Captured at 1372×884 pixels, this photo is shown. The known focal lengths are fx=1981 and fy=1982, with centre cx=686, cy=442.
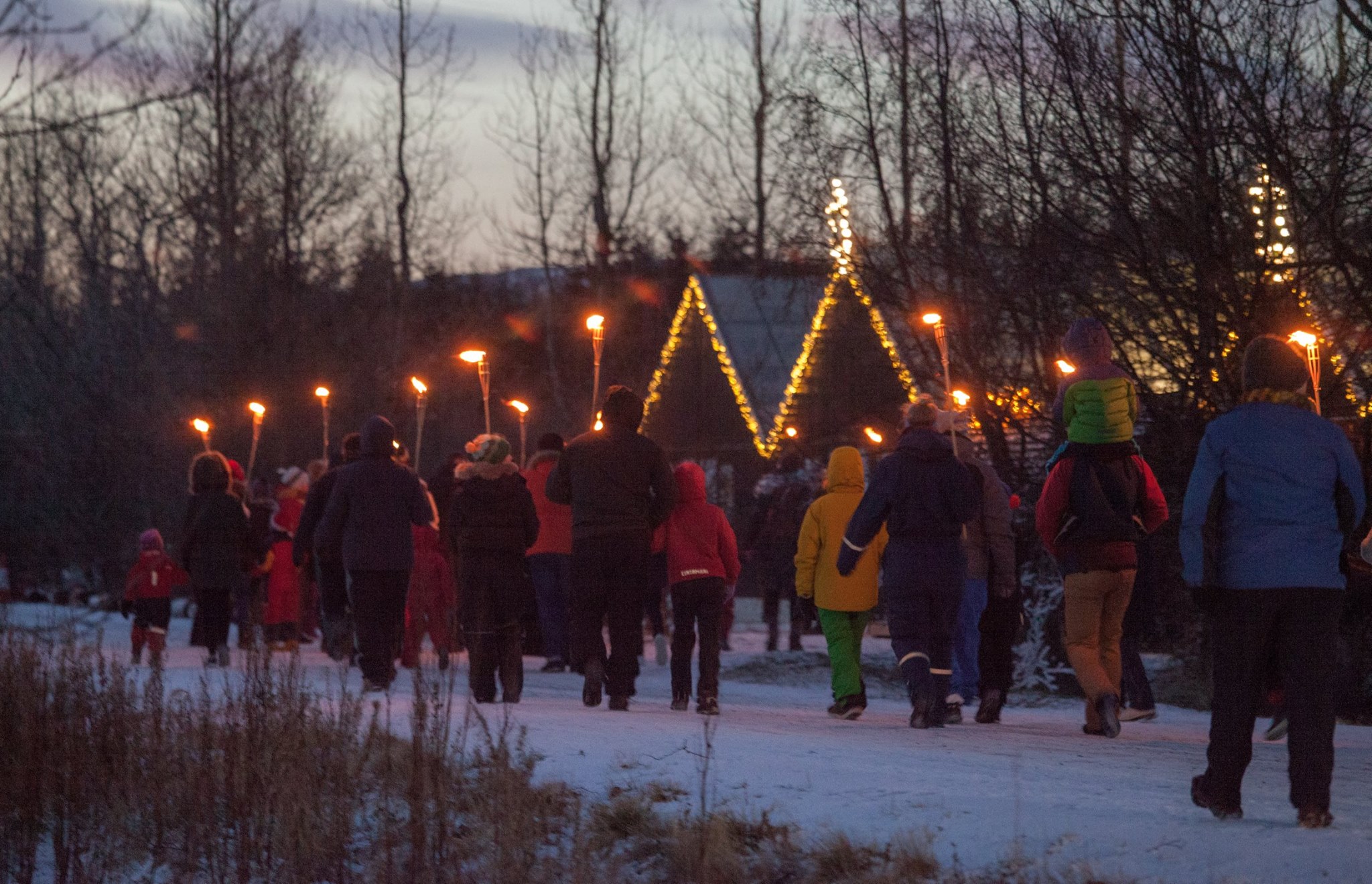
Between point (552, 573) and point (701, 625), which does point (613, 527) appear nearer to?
point (701, 625)

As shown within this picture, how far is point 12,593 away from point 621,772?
899 inches

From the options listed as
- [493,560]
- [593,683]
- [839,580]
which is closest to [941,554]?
[839,580]

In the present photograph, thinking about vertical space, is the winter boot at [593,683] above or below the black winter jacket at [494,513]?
below

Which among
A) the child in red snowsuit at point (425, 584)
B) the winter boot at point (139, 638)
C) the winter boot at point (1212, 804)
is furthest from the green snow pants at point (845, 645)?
the winter boot at point (139, 638)

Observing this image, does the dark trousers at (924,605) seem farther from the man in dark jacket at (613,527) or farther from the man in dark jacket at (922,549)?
the man in dark jacket at (613,527)

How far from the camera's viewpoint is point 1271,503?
A: 759cm

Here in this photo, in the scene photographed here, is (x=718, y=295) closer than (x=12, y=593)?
No

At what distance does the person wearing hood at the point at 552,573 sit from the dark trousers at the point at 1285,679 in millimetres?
9240

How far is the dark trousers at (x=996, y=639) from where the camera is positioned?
12555 millimetres

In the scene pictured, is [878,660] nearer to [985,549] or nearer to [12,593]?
[985,549]

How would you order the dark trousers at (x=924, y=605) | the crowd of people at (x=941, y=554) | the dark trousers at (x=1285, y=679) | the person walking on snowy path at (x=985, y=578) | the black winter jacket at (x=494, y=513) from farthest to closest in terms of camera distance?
the black winter jacket at (x=494, y=513) < the person walking on snowy path at (x=985, y=578) < the dark trousers at (x=924, y=605) < the crowd of people at (x=941, y=554) < the dark trousers at (x=1285, y=679)

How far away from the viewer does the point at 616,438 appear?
12.2m

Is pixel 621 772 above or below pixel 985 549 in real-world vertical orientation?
below

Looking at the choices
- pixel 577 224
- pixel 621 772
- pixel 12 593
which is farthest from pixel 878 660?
pixel 577 224
